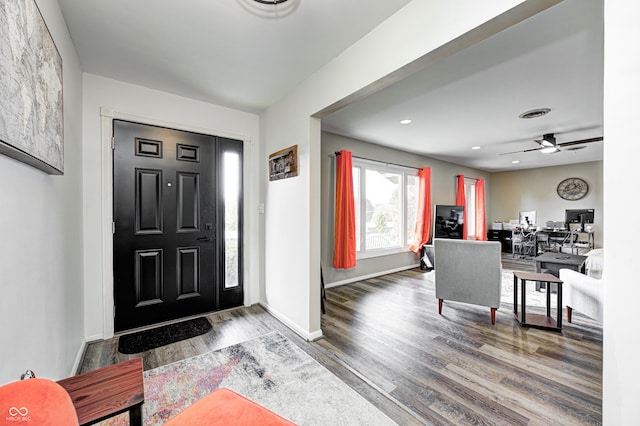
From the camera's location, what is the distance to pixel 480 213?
786 cm

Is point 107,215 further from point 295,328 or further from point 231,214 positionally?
point 295,328

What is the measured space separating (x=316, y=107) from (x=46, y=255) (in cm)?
216

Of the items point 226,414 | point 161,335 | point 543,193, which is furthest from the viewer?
point 543,193

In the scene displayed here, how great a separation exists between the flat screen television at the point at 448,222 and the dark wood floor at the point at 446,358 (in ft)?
9.31

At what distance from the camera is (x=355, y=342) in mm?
2566

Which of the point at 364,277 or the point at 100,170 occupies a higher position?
the point at 100,170

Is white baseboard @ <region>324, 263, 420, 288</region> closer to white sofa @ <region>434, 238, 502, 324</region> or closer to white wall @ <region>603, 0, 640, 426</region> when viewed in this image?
white sofa @ <region>434, 238, 502, 324</region>

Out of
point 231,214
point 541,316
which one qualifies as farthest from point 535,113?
point 231,214

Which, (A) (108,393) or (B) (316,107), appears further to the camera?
(B) (316,107)

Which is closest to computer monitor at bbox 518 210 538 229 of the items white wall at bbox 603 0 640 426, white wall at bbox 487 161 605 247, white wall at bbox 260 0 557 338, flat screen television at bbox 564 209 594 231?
flat screen television at bbox 564 209 594 231

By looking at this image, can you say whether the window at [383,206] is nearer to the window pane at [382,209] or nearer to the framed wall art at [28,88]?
the window pane at [382,209]

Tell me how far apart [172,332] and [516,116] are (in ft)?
16.1

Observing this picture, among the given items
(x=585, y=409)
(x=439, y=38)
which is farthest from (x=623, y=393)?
(x=439, y=38)

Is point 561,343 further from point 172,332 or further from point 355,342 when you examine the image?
point 172,332
